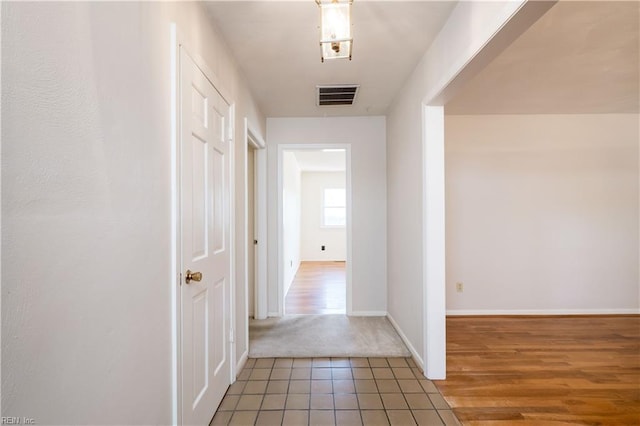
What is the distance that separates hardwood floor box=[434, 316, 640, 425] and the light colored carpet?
1.97 feet

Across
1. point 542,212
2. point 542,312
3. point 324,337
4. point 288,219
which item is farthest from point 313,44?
point 542,312

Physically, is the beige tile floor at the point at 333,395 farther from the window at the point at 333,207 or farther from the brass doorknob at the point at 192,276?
the window at the point at 333,207

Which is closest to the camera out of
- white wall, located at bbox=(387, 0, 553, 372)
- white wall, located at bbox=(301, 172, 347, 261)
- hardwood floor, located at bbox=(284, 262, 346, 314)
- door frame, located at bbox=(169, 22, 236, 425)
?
door frame, located at bbox=(169, 22, 236, 425)

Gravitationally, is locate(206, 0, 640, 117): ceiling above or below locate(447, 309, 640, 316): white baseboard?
above

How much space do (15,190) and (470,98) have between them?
3.59 metres

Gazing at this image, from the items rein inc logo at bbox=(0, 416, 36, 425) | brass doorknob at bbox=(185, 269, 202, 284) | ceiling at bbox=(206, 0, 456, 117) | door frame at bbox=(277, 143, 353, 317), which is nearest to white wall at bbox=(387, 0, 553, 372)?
ceiling at bbox=(206, 0, 456, 117)

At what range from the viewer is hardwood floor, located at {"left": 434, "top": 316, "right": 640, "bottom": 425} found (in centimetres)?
190

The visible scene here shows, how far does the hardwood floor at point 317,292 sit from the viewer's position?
397 cm

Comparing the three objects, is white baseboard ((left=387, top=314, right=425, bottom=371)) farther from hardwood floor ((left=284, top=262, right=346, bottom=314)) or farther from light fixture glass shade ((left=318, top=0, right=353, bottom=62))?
light fixture glass shade ((left=318, top=0, right=353, bottom=62))

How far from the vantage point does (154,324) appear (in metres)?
1.20

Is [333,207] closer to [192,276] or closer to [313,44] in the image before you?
[313,44]

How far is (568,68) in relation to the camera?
8.44 feet

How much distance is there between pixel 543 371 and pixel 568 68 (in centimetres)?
249

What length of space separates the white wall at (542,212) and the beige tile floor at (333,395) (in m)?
1.76
